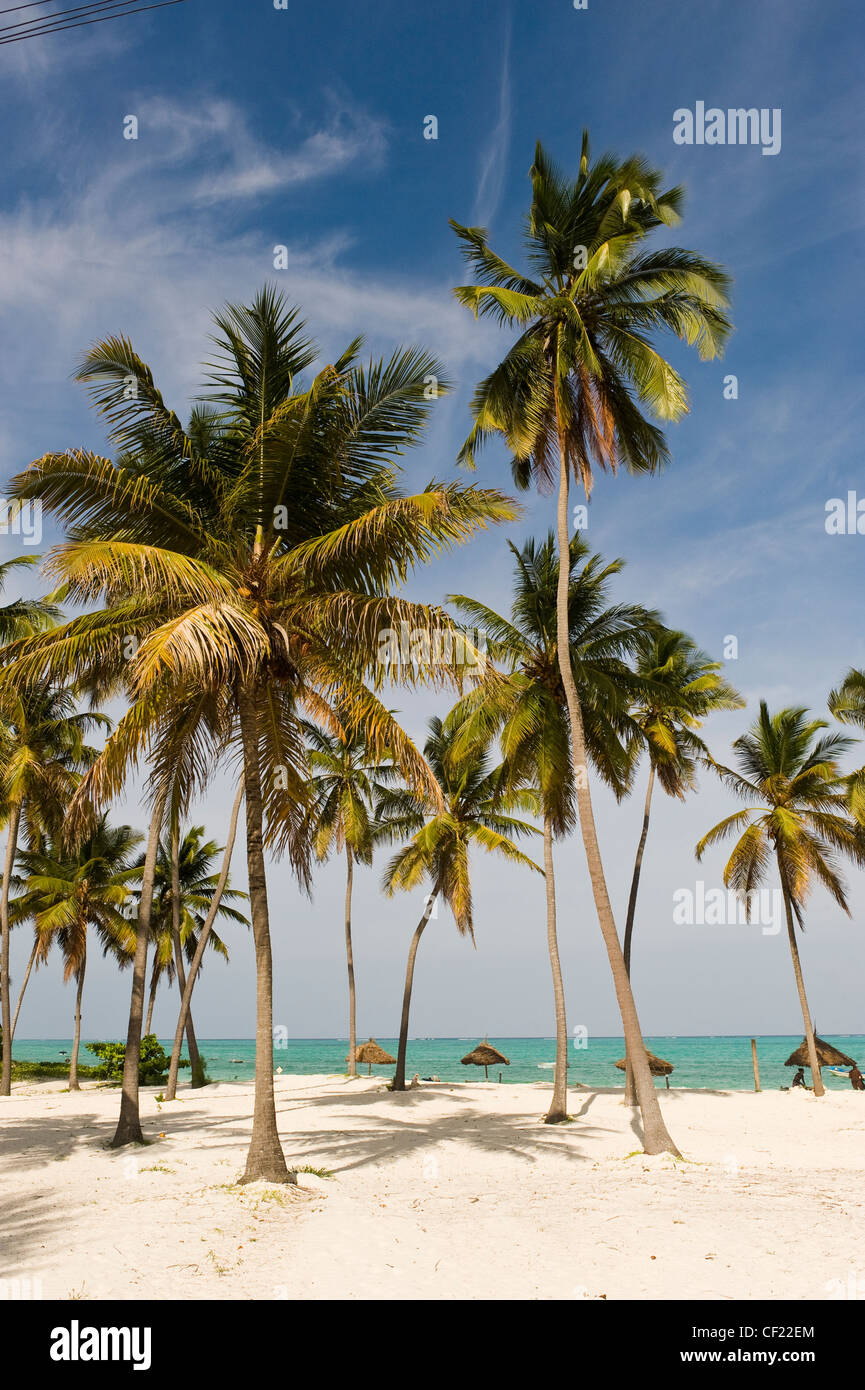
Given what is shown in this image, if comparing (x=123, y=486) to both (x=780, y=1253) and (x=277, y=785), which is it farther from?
(x=780, y=1253)

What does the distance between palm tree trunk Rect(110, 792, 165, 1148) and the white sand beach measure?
0.47 meters

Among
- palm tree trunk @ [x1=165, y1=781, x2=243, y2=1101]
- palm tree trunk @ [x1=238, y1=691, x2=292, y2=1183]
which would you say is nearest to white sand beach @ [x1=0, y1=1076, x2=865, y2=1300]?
palm tree trunk @ [x1=238, y1=691, x2=292, y2=1183]

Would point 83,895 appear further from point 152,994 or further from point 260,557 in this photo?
point 260,557

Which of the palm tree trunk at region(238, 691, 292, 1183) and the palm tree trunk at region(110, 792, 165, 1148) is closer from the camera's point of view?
the palm tree trunk at region(238, 691, 292, 1183)

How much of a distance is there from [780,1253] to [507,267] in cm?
1490

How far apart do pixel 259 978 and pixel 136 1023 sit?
15.3 feet

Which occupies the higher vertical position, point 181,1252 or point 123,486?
point 123,486

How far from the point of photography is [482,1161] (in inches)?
518

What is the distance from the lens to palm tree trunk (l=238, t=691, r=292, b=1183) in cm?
1036

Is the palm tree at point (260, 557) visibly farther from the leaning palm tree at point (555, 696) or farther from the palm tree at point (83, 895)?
the palm tree at point (83, 895)

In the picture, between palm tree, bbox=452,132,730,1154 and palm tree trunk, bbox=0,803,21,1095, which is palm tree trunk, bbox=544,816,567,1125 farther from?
palm tree trunk, bbox=0,803,21,1095

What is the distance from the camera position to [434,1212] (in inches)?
372

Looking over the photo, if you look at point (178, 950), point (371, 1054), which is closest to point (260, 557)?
point (178, 950)
